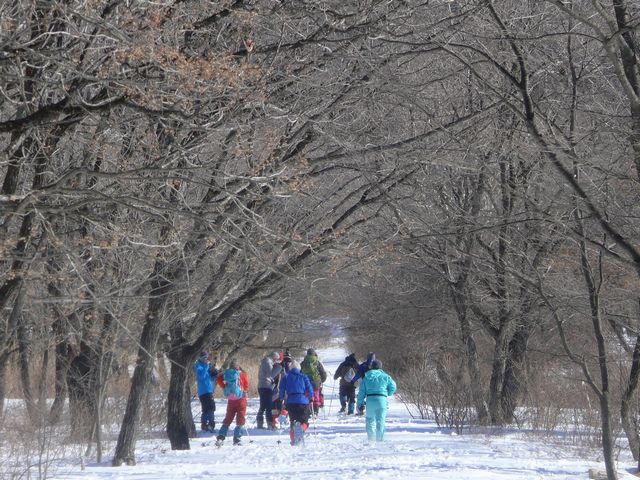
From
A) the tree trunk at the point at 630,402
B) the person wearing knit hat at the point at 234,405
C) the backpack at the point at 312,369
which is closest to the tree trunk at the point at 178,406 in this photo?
the person wearing knit hat at the point at 234,405

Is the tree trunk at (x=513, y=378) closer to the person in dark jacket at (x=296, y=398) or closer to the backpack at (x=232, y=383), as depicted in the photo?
the person in dark jacket at (x=296, y=398)

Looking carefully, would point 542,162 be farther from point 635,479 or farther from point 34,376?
point 34,376

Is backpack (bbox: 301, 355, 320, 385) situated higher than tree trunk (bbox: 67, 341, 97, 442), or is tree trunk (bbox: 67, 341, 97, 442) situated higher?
backpack (bbox: 301, 355, 320, 385)

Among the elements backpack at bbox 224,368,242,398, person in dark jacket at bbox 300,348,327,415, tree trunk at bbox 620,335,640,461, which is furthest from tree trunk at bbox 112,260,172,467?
person in dark jacket at bbox 300,348,327,415

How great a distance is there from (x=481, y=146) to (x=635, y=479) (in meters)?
4.90

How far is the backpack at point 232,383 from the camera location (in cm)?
1783

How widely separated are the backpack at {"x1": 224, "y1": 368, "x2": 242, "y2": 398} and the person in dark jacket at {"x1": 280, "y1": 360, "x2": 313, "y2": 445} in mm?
1133

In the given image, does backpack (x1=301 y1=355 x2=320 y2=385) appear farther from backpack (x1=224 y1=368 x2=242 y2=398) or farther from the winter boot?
the winter boot

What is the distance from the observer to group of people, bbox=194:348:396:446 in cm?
1678

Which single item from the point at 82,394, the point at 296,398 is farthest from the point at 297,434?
the point at 82,394

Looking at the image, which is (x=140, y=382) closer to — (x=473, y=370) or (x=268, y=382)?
(x=268, y=382)

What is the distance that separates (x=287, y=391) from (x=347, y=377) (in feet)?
28.9

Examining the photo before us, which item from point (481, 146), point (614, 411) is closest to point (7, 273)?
point (481, 146)

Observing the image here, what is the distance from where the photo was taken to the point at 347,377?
25531mm
